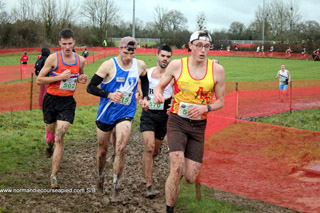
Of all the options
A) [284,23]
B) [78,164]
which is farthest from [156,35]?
[78,164]

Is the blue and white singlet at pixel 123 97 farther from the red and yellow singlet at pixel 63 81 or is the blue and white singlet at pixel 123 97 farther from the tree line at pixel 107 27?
the tree line at pixel 107 27

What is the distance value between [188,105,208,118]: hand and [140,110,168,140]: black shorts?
144cm

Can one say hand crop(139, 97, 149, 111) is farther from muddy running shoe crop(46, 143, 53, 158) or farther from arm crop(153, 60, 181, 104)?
muddy running shoe crop(46, 143, 53, 158)

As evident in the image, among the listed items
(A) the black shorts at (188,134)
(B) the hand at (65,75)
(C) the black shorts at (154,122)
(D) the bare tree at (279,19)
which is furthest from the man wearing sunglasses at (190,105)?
(D) the bare tree at (279,19)

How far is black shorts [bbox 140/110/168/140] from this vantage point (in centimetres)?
591

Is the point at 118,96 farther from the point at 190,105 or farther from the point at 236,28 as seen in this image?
the point at 236,28

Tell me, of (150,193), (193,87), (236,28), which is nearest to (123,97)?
(193,87)

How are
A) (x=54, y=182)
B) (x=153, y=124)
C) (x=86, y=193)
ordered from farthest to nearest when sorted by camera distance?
(x=153, y=124) → (x=54, y=182) → (x=86, y=193)

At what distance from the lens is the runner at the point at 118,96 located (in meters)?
5.40

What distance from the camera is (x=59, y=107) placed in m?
6.21

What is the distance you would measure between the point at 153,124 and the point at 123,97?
73cm

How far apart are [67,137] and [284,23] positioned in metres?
70.7

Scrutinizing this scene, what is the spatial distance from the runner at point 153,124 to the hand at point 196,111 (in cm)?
142

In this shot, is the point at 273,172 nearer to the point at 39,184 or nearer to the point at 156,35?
the point at 39,184
